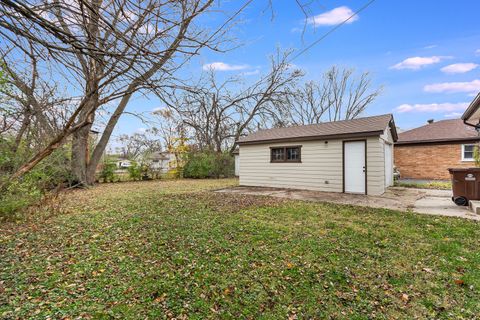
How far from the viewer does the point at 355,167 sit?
8062 millimetres

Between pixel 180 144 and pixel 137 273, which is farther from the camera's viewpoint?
pixel 180 144

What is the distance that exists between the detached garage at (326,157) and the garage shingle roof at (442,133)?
14.5ft

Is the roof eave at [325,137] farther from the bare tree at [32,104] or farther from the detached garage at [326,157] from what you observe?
the bare tree at [32,104]

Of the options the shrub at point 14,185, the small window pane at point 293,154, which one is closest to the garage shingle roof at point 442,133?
the small window pane at point 293,154

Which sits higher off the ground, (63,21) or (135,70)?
(63,21)

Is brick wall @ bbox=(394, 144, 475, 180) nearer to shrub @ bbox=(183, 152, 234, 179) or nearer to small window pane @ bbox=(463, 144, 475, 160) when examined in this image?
small window pane @ bbox=(463, 144, 475, 160)

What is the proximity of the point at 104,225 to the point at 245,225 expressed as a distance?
266 cm

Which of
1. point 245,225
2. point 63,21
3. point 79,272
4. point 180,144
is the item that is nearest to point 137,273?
point 79,272

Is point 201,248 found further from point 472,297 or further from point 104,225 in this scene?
point 472,297

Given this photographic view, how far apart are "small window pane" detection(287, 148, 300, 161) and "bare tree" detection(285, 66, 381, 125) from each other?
13.6 meters

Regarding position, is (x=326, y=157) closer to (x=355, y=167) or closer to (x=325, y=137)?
(x=325, y=137)

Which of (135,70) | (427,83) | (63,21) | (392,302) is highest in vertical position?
(427,83)

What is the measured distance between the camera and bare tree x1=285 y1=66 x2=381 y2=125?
23.3 m

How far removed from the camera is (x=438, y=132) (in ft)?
44.7
